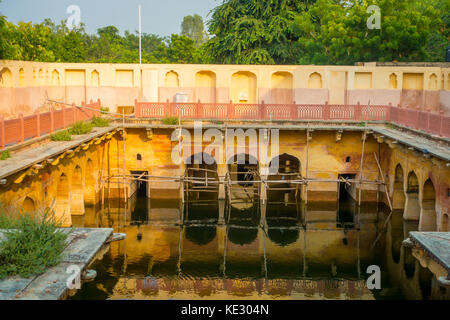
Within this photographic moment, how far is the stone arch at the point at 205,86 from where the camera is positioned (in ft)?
88.3

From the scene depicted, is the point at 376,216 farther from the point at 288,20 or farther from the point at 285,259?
the point at 288,20

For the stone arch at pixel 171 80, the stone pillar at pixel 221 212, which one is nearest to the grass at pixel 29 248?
the stone pillar at pixel 221 212

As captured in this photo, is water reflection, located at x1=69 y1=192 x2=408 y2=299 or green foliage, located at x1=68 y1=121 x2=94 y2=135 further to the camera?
green foliage, located at x1=68 y1=121 x2=94 y2=135

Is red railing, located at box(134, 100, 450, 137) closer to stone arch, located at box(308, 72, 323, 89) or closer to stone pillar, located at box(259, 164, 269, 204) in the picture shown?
stone pillar, located at box(259, 164, 269, 204)

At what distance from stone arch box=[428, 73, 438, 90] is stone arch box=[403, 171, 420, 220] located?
782 centimetres

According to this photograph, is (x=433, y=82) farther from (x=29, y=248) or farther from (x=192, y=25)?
(x=192, y=25)

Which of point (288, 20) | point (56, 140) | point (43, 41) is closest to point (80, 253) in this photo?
point (56, 140)

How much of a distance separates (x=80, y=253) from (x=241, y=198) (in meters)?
15.5

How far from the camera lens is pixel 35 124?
15.8 meters

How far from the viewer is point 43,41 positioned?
34.2 metres

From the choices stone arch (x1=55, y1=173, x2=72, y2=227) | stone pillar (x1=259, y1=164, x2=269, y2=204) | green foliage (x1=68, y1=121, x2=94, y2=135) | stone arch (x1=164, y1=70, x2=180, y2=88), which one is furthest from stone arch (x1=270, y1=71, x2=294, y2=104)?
stone arch (x1=55, y1=173, x2=72, y2=227)

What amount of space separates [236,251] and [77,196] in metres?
6.89

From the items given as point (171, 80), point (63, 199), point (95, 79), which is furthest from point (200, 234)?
point (95, 79)

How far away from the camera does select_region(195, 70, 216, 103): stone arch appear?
26.9 meters
